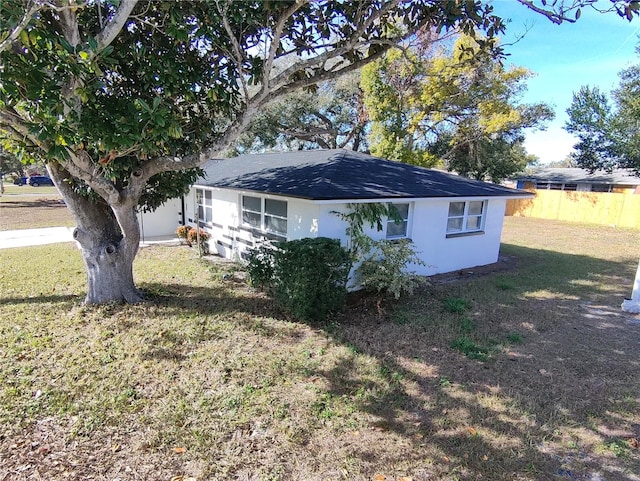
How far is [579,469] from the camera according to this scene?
11.2 ft

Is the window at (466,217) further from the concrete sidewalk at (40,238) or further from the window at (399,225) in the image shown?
the concrete sidewalk at (40,238)

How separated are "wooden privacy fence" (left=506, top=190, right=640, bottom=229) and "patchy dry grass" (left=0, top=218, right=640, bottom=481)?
17.3m

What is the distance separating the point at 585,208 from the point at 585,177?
1220cm

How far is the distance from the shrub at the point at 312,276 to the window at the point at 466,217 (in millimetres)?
4804

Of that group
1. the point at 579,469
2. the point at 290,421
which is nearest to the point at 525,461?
the point at 579,469

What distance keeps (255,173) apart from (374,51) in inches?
202

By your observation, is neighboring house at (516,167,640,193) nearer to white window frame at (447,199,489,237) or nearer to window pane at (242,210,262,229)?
white window frame at (447,199,489,237)

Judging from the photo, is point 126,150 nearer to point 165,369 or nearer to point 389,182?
point 165,369

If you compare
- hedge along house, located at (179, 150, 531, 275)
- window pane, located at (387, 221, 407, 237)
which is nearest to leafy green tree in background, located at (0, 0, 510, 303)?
hedge along house, located at (179, 150, 531, 275)

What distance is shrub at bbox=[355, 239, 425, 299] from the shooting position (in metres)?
7.14

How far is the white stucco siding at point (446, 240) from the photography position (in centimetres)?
939

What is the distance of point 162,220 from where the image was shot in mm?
14586

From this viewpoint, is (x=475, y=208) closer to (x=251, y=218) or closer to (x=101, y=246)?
(x=251, y=218)

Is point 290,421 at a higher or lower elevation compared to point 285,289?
lower
